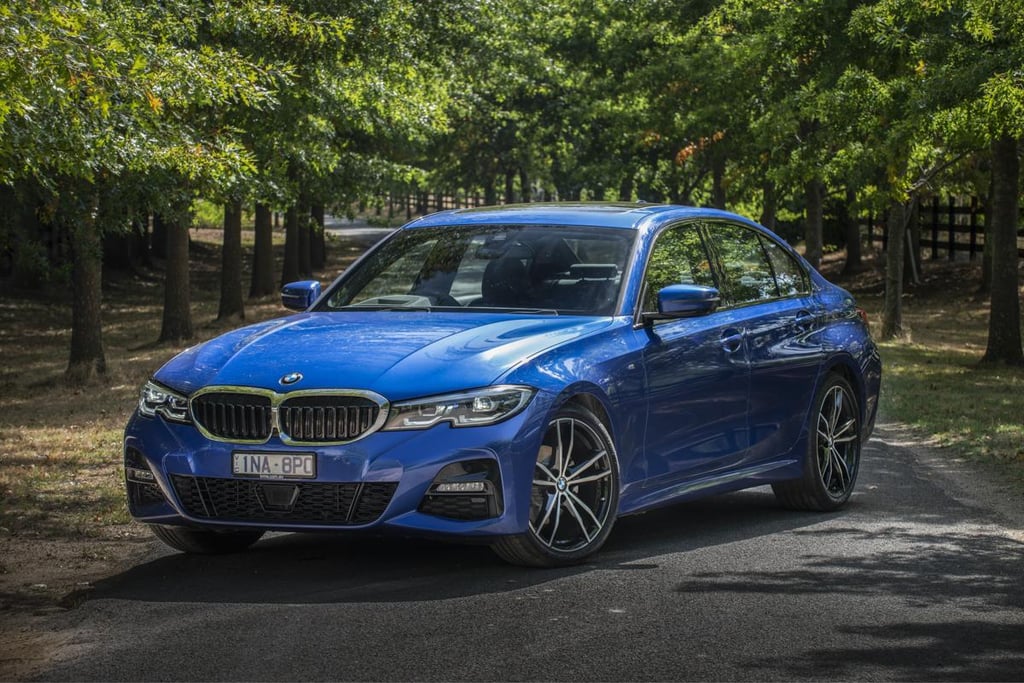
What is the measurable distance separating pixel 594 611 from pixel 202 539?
2.31 metres

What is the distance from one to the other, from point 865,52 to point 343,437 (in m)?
17.2

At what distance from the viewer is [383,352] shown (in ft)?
23.9

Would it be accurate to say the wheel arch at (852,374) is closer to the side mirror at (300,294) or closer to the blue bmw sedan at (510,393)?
the blue bmw sedan at (510,393)

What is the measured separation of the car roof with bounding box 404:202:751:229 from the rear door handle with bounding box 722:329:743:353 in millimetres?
670

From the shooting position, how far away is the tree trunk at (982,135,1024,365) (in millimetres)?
21234

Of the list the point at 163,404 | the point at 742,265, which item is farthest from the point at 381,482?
the point at 742,265

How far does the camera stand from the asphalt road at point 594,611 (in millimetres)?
5812

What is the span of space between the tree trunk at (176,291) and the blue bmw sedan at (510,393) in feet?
60.8

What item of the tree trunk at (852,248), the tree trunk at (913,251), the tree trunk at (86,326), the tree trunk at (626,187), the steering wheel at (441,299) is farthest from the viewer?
the tree trunk at (626,187)

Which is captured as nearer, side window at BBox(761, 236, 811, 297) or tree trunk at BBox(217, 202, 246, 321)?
side window at BBox(761, 236, 811, 297)

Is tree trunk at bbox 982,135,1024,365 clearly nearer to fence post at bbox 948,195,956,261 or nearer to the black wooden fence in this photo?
the black wooden fence

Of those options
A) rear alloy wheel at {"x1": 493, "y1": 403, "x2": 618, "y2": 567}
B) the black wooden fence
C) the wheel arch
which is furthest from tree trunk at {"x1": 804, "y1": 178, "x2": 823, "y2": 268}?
rear alloy wheel at {"x1": 493, "y1": 403, "x2": 618, "y2": 567}

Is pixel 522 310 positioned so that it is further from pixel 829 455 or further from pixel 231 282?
pixel 231 282

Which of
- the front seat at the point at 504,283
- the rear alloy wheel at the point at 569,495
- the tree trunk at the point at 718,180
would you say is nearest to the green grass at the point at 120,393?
the front seat at the point at 504,283
